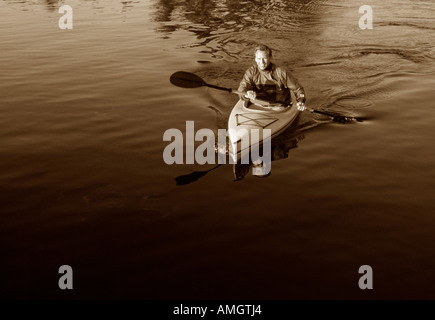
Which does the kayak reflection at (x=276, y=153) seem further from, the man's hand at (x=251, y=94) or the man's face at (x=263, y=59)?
the man's face at (x=263, y=59)

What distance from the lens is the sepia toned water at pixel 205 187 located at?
15.2 feet

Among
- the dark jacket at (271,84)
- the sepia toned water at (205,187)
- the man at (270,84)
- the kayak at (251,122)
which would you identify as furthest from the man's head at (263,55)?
the sepia toned water at (205,187)

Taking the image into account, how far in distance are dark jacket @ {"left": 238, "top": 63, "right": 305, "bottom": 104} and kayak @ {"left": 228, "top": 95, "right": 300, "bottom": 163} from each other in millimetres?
258

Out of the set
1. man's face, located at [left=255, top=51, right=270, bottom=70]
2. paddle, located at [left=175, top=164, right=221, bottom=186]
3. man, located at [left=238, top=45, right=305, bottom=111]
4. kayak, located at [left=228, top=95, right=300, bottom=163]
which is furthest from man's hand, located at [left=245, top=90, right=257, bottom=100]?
paddle, located at [left=175, top=164, right=221, bottom=186]

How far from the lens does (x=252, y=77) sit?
26.4ft

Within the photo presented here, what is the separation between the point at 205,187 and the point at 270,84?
2.99m

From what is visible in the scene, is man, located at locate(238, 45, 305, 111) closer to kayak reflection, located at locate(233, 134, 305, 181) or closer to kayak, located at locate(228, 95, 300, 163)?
kayak, located at locate(228, 95, 300, 163)

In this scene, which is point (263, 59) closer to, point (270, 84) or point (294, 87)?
point (270, 84)

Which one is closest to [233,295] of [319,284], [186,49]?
[319,284]

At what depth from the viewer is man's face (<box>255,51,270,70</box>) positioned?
7.46 meters

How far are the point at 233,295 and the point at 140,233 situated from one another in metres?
1.62

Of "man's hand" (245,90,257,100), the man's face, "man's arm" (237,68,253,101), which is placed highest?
the man's face
